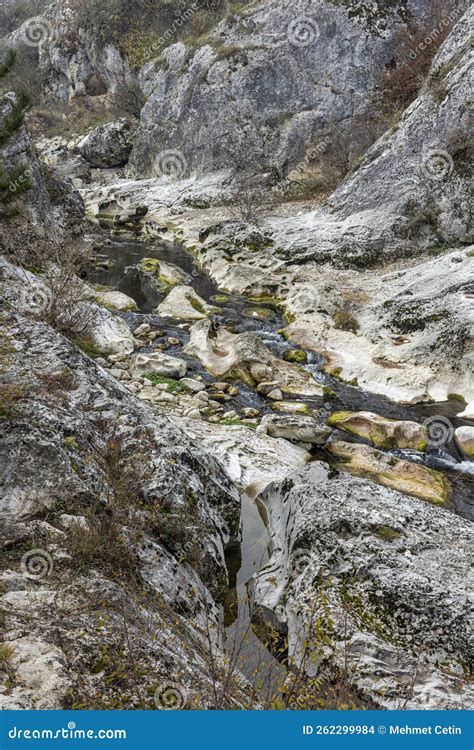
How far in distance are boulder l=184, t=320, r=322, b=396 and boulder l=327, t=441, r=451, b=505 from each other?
11.9ft

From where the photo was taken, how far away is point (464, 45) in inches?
1045

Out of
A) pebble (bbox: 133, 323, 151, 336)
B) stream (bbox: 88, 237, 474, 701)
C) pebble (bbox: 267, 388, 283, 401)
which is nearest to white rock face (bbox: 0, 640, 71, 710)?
stream (bbox: 88, 237, 474, 701)

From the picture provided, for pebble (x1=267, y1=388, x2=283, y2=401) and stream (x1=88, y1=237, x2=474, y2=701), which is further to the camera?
pebble (x1=267, y1=388, x2=283, y2=401)

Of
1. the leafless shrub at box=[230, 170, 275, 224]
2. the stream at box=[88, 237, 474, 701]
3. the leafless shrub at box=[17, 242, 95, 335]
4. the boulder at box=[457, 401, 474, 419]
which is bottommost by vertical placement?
the boulder at box=[457, 401, 474, 419]

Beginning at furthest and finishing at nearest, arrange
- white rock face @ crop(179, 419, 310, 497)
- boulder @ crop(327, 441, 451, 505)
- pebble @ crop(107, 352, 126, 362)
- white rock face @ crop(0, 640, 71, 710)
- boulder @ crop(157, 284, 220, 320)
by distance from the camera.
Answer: boulder @ crop(157, 284, 220, 320), pebble @ crop(107, 352, 126, 362), boulder @ crop(327, 441, 451, 505), white rock face @ crop(179, 419, 310, 497), white rock face @ crop(0, 640, 71, 710)

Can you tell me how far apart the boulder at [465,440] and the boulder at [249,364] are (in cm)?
440

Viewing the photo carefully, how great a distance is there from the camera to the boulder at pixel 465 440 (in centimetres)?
1344

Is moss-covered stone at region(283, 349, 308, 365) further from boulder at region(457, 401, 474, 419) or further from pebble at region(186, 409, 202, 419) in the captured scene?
boulder at region(457, 401, 474, 419)

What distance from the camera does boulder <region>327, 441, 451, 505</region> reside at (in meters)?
11.8

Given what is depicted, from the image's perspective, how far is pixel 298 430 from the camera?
1351 cm

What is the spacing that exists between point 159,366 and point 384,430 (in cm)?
751

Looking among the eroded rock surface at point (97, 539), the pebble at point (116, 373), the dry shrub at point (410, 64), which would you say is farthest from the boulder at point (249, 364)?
the dry shrub at point (410, 64)

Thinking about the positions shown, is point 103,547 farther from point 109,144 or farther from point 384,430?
point 109,144

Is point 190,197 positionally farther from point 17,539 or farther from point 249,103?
point 17,539
